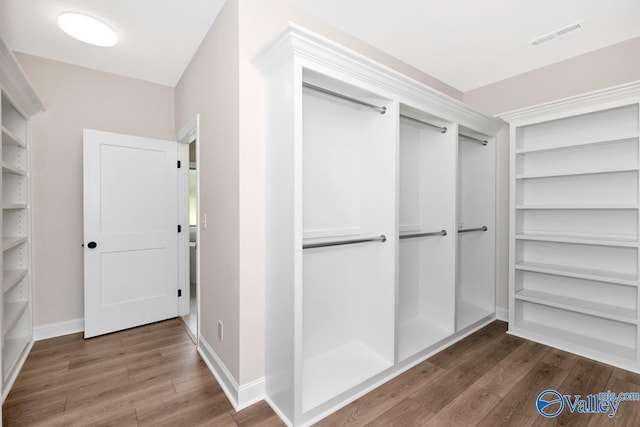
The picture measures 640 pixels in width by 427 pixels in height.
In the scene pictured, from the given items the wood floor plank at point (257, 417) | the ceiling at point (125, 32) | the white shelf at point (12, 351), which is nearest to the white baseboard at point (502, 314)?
the wood floor plank at point (257, 417)

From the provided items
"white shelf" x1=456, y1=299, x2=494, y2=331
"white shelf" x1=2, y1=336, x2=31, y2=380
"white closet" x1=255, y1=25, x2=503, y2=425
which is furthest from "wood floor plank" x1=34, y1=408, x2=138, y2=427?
"white shelf" x1=456, y1=299, x2=494, y2=331

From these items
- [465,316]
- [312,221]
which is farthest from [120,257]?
[465,316]

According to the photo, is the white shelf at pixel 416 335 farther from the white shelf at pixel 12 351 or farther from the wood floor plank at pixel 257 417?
the white shelf at pixel 12 351

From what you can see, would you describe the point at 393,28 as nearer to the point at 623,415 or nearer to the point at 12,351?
the point at 623,415

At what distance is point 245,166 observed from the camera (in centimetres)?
188

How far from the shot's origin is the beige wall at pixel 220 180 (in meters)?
1.93

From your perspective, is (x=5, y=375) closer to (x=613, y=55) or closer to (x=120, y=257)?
(x=120, y=257)

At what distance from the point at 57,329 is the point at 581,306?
4.74 meters

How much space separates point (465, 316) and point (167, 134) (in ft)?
12.2

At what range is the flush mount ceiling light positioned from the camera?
7.25 feet

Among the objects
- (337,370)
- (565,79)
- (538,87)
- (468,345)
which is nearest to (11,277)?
(337,370)

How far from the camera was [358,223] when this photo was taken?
2.45 m

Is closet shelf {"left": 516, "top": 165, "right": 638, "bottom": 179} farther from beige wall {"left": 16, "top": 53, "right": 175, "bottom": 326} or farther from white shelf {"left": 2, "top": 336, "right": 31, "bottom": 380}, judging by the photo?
white shelf {"left": 2, "top": 336, "right": 31, "bottom": 380}

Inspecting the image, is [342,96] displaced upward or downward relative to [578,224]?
upward
